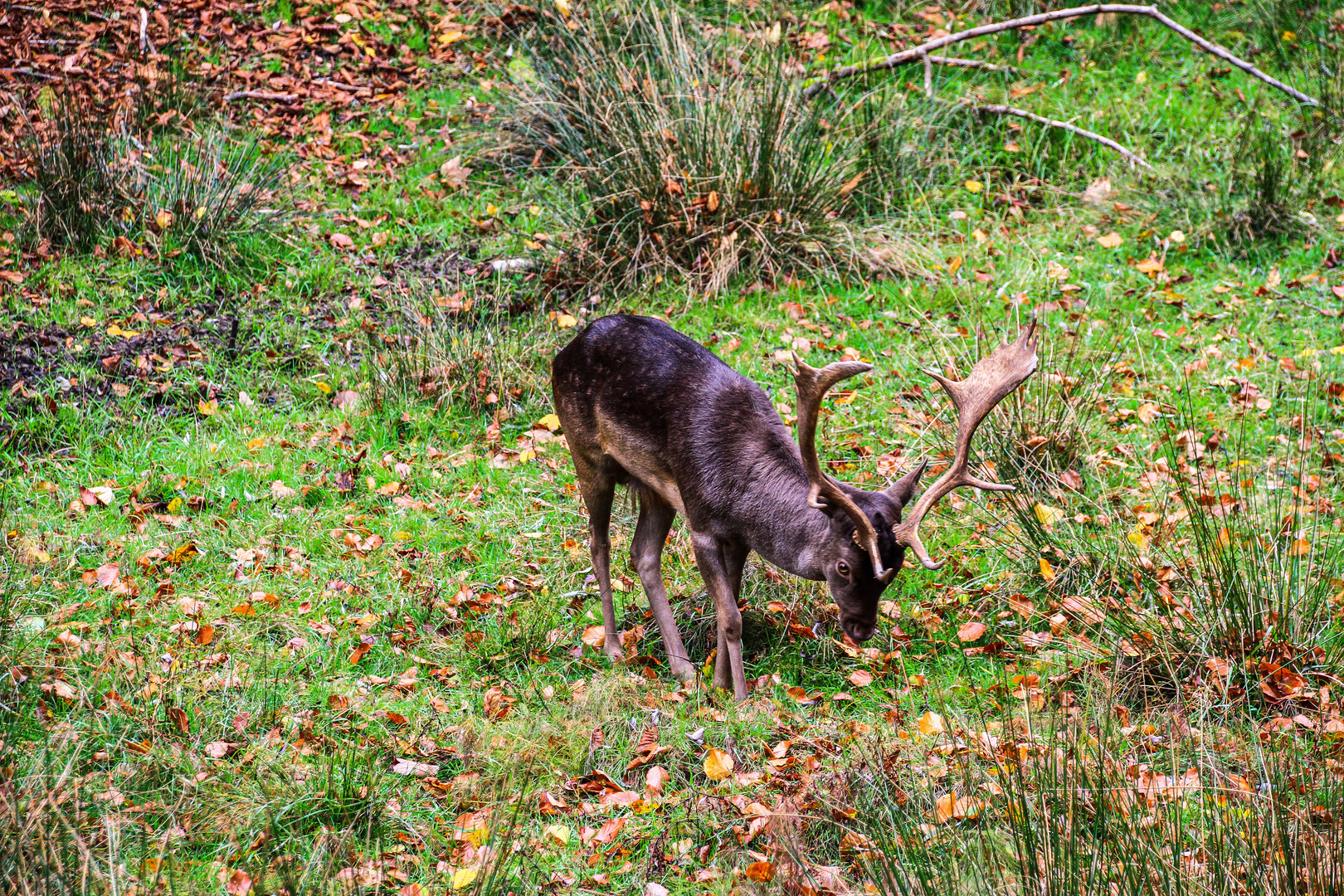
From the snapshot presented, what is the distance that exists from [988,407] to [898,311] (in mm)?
3676

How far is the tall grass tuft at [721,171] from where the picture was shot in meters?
8.52

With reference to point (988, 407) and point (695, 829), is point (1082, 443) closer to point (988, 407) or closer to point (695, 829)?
point (988, 407)

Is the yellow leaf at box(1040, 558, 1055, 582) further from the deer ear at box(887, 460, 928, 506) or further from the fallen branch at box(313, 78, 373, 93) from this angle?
the fallen branch at box(313, 78, 373, 93)

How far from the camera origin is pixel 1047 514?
5.61 m

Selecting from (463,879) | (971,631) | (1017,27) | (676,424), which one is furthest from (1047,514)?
(1017,27)

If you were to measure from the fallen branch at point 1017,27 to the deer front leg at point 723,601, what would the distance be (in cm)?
549

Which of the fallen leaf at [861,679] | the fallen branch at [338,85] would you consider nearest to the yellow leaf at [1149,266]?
the fallen leaf at [861,679]

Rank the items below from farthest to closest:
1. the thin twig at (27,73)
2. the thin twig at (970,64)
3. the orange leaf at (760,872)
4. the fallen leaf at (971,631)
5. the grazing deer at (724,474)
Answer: the thin twig at (970,64) < the thin twig at (27,73) < the fallen leaf at (971,631) < the grazing deer at (724,474) < the orange leaf at (760,872)

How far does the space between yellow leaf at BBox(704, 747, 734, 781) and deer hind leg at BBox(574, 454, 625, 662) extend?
120 centimetres

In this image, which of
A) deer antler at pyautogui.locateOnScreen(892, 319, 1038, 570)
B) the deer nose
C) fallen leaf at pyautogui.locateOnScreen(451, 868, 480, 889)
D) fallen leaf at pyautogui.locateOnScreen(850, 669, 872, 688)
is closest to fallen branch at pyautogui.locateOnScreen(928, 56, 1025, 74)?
deer antler at pyautogui.locateOnScreen(892, 319, 1038, 570)

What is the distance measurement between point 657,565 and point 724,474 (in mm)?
801

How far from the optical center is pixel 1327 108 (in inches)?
377

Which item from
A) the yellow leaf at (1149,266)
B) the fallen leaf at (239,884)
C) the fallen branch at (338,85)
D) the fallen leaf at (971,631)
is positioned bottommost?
the fallen leaf at (971,631)

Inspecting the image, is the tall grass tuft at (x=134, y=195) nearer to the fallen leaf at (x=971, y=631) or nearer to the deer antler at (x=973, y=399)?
the deer antler at (x=973, y=399)
